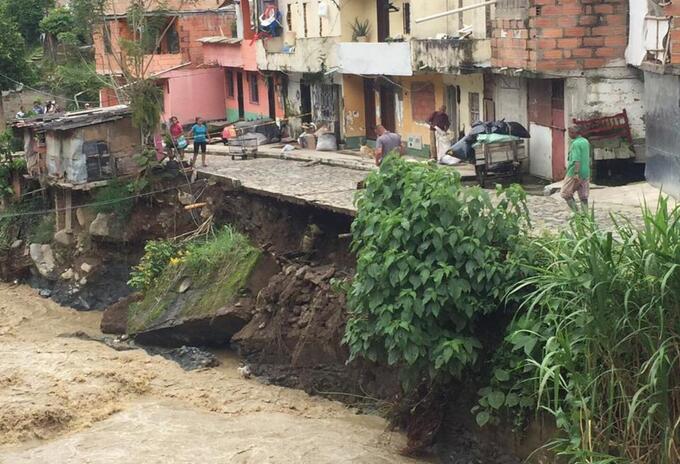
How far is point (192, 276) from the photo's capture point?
2002cm

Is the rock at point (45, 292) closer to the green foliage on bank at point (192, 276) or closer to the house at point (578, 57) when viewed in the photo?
the green foliage on bank at point (192, 276)

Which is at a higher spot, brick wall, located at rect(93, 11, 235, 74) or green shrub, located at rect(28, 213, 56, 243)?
brick wall, located at rect(93, 11, 235, 74)

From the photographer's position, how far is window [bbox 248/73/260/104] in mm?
35250

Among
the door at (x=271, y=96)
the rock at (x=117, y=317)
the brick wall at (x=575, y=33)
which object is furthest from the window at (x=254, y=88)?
the brick wall at (x=575, y=33)

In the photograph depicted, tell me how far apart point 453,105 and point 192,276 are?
8438mm

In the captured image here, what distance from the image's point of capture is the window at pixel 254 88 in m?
35.2

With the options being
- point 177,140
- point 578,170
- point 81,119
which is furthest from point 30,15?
point 578,170

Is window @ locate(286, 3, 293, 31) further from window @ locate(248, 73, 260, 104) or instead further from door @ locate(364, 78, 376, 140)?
window @ locate(248, 73, 260, 104)

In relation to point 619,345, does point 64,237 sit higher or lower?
lower

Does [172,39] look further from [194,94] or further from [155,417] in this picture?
[155,417]

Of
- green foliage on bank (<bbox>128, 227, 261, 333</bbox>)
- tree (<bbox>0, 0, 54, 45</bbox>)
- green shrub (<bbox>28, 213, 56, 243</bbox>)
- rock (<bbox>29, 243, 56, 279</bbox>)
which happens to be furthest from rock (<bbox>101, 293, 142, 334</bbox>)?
tree (<bbox>0, 0, 54, 45</bbox>)

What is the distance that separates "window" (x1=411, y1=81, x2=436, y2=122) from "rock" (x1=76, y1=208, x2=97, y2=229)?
27.5ft

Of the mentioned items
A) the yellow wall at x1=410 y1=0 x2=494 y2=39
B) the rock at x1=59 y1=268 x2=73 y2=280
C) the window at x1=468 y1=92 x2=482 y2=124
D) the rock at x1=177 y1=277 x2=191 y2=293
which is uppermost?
the yellow wall at x1=410 y1=0 x2=494 y2=39

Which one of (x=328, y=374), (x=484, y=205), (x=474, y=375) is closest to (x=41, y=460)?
(x=328, y=374)
